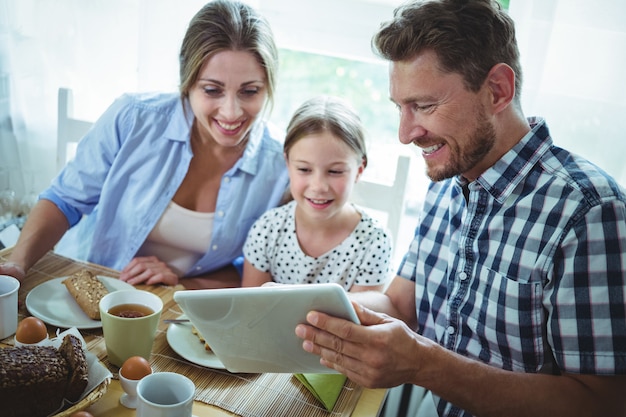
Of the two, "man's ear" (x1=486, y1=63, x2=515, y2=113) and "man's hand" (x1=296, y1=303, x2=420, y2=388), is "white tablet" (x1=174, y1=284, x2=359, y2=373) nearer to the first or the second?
"man's hand" (x1=296, y1=303, x2=420, y2=388)

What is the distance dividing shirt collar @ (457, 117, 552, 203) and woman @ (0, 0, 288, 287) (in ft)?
2.49

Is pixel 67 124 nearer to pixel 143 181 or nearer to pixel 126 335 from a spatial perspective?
pixel 143 181

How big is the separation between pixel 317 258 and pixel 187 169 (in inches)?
19.4

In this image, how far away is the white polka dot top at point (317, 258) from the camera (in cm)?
166

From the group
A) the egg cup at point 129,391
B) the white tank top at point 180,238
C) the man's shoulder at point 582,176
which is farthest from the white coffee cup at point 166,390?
the white tank top at point 180,238

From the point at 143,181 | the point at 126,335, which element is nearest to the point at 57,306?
the point at 126,335

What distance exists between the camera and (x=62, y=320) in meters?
1.23

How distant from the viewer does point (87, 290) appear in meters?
1.29

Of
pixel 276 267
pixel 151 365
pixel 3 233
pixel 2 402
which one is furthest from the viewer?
pixel 3 233

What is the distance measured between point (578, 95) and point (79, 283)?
57.8 inches

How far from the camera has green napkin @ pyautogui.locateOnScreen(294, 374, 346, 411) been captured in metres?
1.07

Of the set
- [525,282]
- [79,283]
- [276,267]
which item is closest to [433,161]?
[525,282]

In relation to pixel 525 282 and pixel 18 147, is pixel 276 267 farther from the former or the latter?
pixel 18 147

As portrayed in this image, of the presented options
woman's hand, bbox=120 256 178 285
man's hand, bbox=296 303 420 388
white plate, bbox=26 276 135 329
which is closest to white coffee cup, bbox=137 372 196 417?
man's hand, bbox=296 303 420 388
